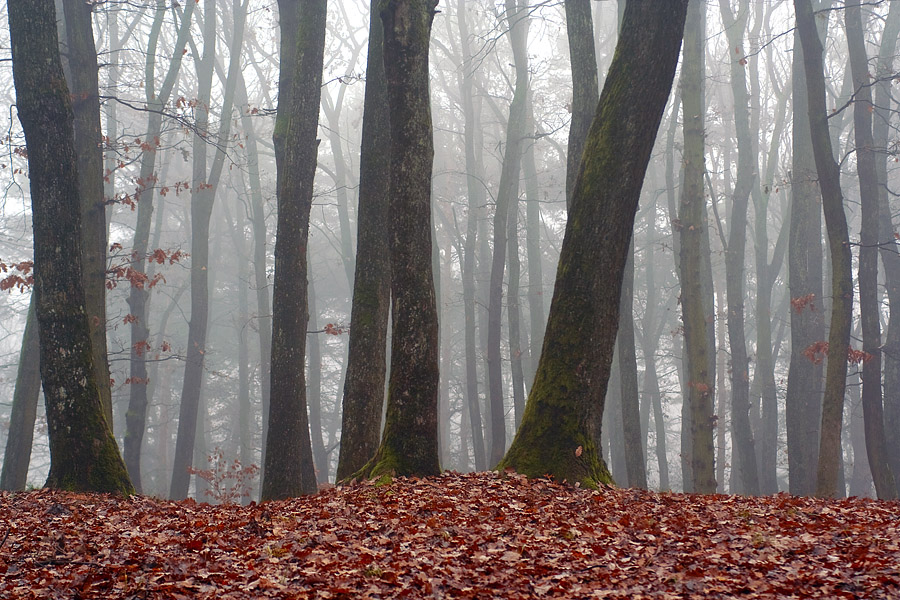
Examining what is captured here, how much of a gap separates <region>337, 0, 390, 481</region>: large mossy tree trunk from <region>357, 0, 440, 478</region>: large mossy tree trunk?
4.41 feet

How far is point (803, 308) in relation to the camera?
13945mm

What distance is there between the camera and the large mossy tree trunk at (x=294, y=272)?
30.8 feet

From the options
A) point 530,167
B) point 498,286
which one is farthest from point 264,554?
point 530,167

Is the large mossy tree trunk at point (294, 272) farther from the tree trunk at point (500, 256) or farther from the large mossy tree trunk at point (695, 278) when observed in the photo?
the tree trunk at point (500, 256)

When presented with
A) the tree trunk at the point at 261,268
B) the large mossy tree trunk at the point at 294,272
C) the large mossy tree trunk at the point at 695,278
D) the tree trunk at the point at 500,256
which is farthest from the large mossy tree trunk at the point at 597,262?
the tree trunk at the point at 261,268

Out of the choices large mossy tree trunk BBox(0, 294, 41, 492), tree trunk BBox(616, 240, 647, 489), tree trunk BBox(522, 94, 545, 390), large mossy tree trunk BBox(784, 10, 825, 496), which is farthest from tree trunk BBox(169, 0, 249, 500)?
large mossy tree trunk BBox(784, 10, 825, 496)

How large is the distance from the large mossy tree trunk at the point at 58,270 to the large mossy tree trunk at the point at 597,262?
4595 mm

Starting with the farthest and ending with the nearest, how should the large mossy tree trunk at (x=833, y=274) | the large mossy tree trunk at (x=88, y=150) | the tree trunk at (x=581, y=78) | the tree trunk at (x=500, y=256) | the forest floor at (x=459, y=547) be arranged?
the tree trunk at (x=500, y=256)
the large mossy tree trunk at (x=88, y=150)
the tree trunk at (x=581, y=78)
the large mossy tree trunk at (x=833, y=274)
the forest floor at (x=459, y=547)

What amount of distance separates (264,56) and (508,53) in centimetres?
943

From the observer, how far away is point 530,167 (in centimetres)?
2519

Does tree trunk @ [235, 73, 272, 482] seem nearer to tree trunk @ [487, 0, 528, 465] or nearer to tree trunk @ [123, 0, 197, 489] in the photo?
tree trunk @ [123, 0, 197, 489]

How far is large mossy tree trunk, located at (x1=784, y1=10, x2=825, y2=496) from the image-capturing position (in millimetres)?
13570

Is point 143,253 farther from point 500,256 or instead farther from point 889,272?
point 889,272

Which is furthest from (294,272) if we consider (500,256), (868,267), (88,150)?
(500,256)
